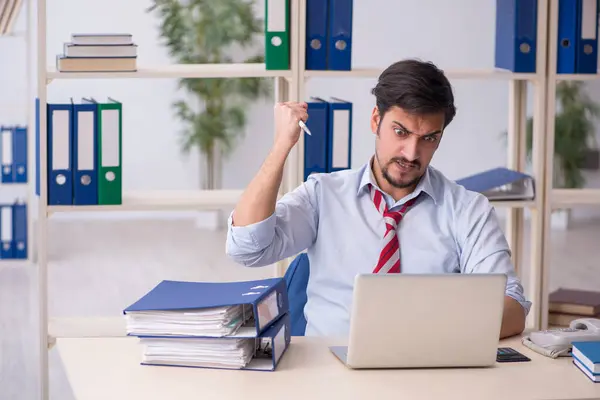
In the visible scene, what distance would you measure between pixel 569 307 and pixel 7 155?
13.7 ft

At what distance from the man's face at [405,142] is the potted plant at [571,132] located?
4.98 metres

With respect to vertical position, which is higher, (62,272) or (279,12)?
(279,12)

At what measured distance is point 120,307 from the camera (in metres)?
5.57

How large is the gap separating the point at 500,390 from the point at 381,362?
24 cm

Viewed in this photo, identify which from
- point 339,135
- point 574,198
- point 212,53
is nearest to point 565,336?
point 339,135

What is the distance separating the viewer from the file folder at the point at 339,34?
328cm

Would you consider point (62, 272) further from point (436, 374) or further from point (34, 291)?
point (436, 374)

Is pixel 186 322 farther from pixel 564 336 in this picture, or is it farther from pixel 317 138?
pixel 317 138

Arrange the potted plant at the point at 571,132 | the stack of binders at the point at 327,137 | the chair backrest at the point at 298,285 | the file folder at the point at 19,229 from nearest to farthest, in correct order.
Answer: the chair backrest at the point at 298,285 < the stack of binders at the point at 327,137 < the file folder at the point at 19,229 < the potted plant at the point at 571,132

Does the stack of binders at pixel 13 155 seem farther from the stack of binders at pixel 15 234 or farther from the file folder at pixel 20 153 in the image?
the stack of binders at pixel 15 234

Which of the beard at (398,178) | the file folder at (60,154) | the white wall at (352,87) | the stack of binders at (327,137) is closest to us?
the beard at (398,178)

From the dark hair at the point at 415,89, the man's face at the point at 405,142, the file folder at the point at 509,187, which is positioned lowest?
the file folder at the point at 509,187

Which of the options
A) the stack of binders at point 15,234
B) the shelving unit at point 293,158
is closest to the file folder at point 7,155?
the stack of binders at point 15,234

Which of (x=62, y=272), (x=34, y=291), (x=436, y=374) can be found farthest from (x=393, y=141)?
(x=62, y=272)
